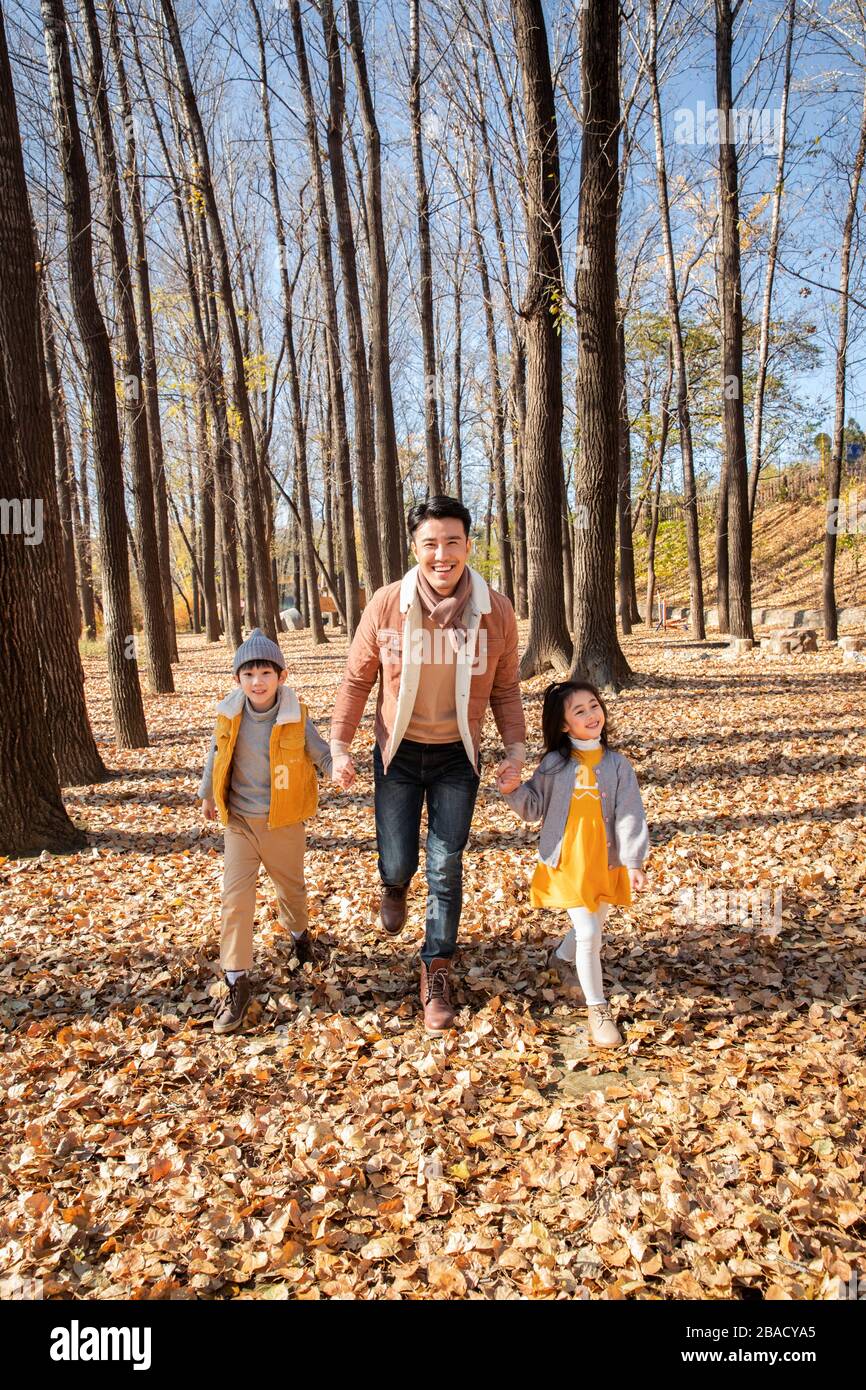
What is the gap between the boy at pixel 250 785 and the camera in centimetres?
357

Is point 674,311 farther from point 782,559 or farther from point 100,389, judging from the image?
point 782,559

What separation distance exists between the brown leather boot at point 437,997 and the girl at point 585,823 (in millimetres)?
585

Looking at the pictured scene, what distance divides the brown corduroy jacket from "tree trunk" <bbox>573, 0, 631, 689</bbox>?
19.7ft

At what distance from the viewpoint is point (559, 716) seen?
11.3ft

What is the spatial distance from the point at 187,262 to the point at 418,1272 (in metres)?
17.9

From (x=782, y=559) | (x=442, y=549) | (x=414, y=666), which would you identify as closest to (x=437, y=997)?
(x=414, y=666)

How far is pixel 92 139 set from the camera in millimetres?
10414

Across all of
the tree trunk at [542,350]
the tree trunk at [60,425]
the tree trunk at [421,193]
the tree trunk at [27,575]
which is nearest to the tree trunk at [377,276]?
the tree trunk at [421,193]

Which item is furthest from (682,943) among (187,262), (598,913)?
(187,262)

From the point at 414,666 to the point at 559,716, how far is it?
0.68m

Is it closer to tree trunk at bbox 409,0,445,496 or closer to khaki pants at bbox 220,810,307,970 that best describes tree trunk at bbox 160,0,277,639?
tree trunk at bbox 409,0,445,496

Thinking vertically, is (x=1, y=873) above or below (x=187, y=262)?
below

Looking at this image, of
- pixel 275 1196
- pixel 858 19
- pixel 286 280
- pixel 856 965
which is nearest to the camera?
pixel 275 1196
